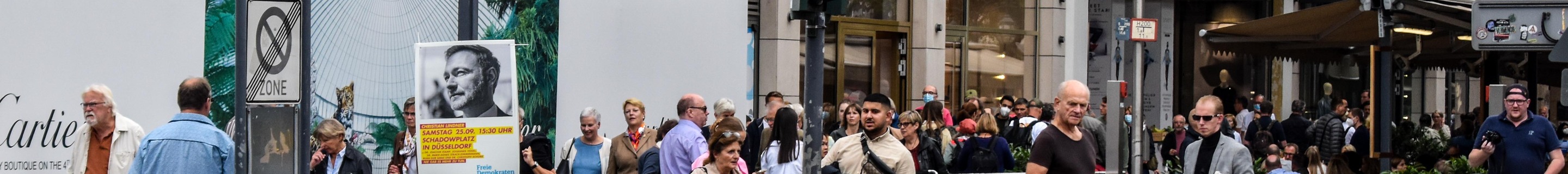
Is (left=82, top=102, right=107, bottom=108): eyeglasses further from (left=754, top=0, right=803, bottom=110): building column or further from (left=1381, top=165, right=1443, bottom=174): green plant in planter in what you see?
(left=754, top=0, right=803, bottom=110): building column

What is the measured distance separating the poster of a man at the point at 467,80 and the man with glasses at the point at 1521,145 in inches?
247

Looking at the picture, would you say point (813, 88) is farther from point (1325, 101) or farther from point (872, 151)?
point (1325, 101)

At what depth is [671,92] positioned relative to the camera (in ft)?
44.3

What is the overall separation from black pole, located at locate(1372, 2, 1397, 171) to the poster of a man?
241 inches

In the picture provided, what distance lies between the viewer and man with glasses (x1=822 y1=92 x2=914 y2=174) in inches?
369

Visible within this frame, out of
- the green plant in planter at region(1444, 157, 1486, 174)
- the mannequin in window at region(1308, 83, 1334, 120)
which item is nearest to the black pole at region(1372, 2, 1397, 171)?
the green plant in planter at region(1444, 157, 1486, 174)

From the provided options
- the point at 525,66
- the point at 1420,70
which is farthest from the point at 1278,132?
the point at 1420,70

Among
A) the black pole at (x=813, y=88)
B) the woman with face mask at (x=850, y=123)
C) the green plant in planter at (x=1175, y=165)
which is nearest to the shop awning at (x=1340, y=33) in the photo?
the green plant in planter at (x=1175, y=165)

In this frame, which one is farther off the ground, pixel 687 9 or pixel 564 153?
pixel 687 9

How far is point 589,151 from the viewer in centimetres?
1049

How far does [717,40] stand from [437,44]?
5567 mm

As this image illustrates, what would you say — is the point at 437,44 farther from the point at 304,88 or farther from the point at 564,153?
the point at 564,153

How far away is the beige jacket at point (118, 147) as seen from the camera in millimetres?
8078

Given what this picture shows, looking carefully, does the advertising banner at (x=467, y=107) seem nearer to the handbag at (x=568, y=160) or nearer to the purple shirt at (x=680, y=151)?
the purple shirt at (x=680, y=151)
